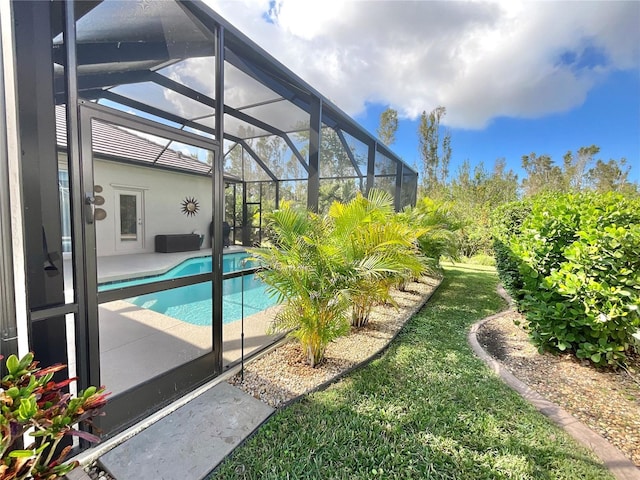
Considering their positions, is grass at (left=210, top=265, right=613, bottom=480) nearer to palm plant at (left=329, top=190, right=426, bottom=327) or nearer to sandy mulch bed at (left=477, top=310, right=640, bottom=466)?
sandy mulch bed at (left=477, top=310, right=640, bottom=466)

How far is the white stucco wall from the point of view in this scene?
7.65 feet

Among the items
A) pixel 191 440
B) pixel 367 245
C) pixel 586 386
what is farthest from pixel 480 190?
pixel 191 440

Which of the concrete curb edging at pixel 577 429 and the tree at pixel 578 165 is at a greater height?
the tree at pixel 578 165

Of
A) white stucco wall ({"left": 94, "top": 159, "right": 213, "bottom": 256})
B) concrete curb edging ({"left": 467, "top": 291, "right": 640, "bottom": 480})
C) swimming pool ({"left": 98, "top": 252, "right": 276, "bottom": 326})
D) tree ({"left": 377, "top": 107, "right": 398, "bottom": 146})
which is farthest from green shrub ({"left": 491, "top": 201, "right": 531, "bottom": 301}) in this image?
tree ({"left": 377, "top": 107, "right": 398, "bottom": 146})

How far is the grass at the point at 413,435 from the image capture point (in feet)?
6.26

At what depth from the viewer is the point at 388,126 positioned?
778 inches

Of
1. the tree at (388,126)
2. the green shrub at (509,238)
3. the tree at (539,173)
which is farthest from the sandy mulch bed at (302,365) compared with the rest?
the tree at (539,173)

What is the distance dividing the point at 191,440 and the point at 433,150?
23743mm

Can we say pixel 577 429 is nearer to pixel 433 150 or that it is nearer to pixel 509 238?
pixel 509 238

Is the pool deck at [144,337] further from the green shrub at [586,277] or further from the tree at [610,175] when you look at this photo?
the tree at [610,175]

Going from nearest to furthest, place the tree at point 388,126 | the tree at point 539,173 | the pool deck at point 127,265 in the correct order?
the pool deck at point 127,265 → the tree at point 388,126 → the tree at point 539,173

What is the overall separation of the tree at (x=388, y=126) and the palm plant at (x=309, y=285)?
18661 millimetres

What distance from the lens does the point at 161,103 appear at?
2959 millimetres

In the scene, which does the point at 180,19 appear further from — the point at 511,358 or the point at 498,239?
the point at 498,239
